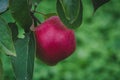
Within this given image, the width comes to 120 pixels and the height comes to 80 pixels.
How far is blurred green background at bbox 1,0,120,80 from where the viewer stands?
393cm

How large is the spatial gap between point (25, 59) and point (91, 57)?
2776mm

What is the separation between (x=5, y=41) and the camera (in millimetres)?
1214

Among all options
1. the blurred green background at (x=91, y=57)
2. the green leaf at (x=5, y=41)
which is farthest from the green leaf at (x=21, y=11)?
the blurred green background at (x=91, y=57)

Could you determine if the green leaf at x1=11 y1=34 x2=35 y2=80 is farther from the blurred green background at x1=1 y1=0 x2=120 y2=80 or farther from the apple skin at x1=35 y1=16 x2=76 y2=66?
the blurred green background at x1=1 y1=0 x2=120 y2=80

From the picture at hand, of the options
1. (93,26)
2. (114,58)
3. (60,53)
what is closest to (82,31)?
(93,26)

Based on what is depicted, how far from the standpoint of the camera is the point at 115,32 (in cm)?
428

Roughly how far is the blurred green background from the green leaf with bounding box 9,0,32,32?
242 centimetres

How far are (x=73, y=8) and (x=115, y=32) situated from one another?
10.0ft

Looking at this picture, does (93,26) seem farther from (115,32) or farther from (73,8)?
(73,8)

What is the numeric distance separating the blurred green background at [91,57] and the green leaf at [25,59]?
234cm

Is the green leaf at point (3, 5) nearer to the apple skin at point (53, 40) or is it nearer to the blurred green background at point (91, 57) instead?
the apple skin at point (53, 40)

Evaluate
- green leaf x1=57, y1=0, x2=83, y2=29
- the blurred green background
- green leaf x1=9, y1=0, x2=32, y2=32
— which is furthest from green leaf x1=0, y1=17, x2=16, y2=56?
the blurred green background

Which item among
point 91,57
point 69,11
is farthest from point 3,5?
point 91,57

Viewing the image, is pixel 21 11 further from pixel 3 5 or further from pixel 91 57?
pixel 91 57
